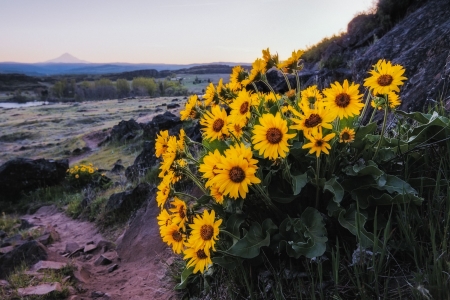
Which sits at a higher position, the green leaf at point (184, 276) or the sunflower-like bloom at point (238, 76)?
the sunflower-like bloom at point (238, 76)

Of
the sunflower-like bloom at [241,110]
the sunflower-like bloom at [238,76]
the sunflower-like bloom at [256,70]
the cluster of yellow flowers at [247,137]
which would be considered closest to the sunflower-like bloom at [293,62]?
the cluster of yellow flowers at [247,137]

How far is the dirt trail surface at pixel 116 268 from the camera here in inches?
156

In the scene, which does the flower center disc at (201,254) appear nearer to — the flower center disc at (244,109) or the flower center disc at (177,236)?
the flower center disc at (177,236)

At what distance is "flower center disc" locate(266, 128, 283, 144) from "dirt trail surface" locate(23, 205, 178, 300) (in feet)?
6.00

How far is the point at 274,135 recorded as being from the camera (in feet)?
6.63

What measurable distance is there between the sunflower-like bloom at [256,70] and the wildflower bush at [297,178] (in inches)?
0.4

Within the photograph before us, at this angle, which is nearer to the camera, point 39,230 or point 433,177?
point 433,177

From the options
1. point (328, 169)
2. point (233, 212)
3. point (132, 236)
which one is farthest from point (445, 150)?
point (132, 236)

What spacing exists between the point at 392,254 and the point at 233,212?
94cm

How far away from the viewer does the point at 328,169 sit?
7.69 feet

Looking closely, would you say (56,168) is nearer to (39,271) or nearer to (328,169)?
(39,271)

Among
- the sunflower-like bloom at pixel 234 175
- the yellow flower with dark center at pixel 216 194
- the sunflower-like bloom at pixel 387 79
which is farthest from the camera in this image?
the yellow flower with dark center at pixel 216 194

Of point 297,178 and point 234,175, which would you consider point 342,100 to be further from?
point 234,175

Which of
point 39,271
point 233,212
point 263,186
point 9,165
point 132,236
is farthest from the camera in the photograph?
point 9,165
